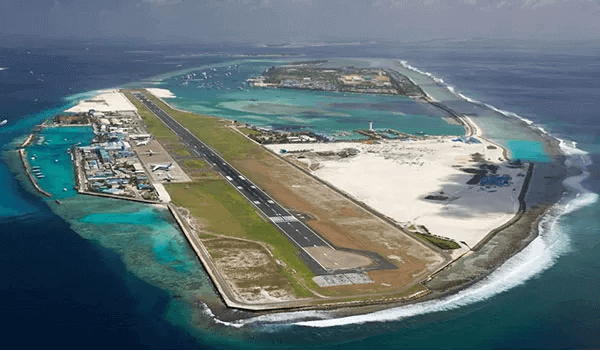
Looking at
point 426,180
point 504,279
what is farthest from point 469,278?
point 426,180

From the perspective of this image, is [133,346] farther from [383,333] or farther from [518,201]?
[518,201]

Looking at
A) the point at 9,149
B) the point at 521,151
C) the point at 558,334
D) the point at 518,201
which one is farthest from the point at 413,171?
the point at 9,149

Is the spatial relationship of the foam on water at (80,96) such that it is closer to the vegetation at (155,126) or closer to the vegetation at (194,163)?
the vegetation at (155,126)

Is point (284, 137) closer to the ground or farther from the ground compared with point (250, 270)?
farther from the ground

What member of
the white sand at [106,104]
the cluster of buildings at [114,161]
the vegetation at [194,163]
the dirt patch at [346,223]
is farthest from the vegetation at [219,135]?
the white sand at [106,104]

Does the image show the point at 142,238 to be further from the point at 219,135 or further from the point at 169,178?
the point at 219,135

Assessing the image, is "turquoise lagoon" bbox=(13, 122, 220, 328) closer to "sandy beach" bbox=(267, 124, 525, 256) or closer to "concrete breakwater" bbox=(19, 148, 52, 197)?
"concrete breakwater" bbox=(19, 148, 52, 197)
